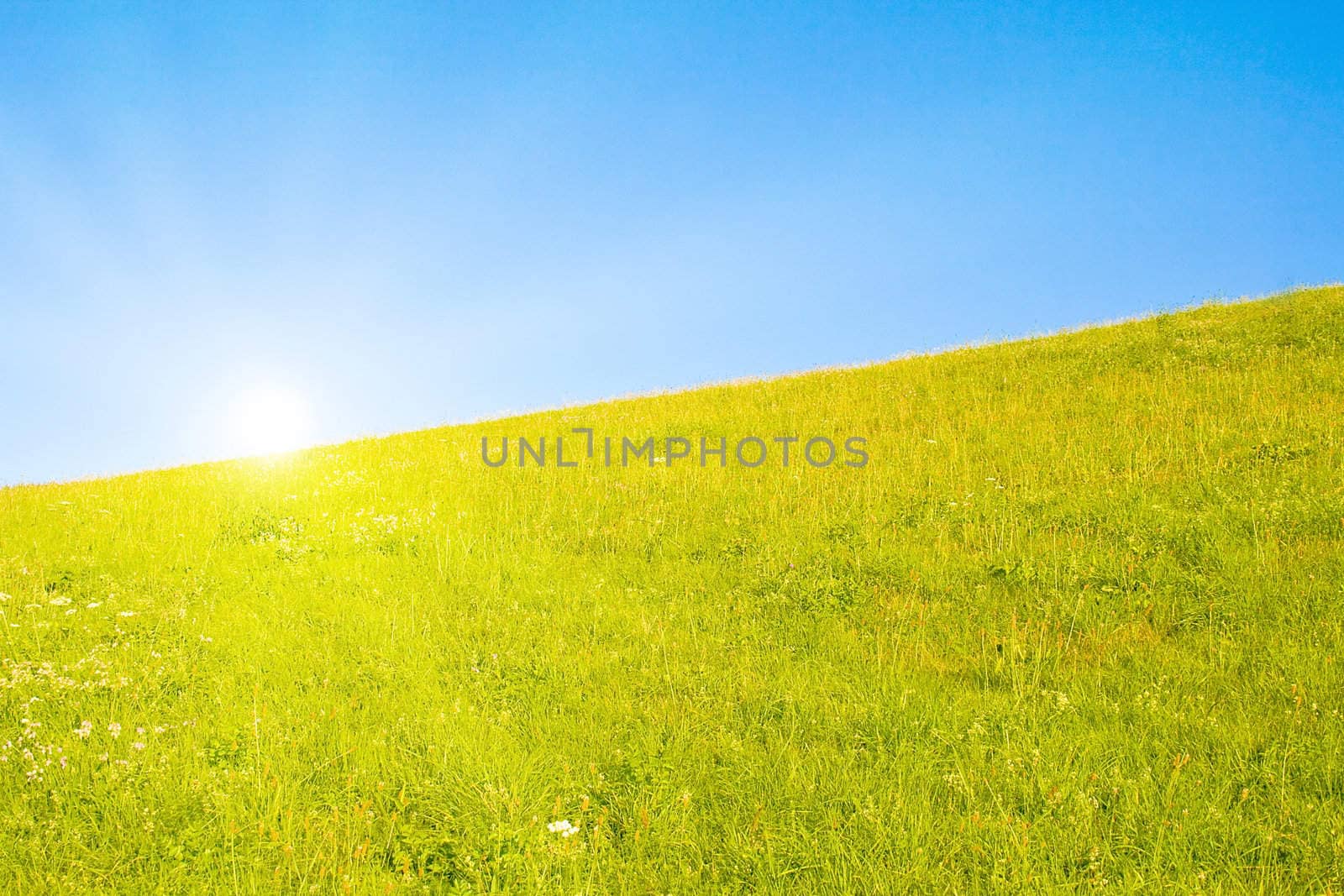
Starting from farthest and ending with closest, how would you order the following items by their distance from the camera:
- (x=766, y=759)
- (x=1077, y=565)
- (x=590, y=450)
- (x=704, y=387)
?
(x=704, y=387) < (x=590, y=450) < (x=1077, y=565) < (x=766, y=759)

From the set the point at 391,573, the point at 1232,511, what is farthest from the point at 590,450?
the point at 1232,511

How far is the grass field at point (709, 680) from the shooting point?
4.12 meters

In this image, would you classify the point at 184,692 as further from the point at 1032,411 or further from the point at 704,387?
the point at 704,387

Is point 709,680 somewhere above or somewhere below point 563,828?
above

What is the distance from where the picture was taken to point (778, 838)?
4.10 meters

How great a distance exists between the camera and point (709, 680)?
586 cm

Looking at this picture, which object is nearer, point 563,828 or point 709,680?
point 563,828

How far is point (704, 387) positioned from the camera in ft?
75.4

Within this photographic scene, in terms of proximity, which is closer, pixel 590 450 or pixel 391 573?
pixel 391 573

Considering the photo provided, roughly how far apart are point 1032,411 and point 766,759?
38.4 feet

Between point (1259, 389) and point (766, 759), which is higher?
point (1259, 389)

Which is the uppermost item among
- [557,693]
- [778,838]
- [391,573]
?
[391,573]

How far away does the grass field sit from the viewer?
13.5 feet

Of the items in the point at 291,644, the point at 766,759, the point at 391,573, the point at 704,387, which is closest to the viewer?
the point at 766,759
